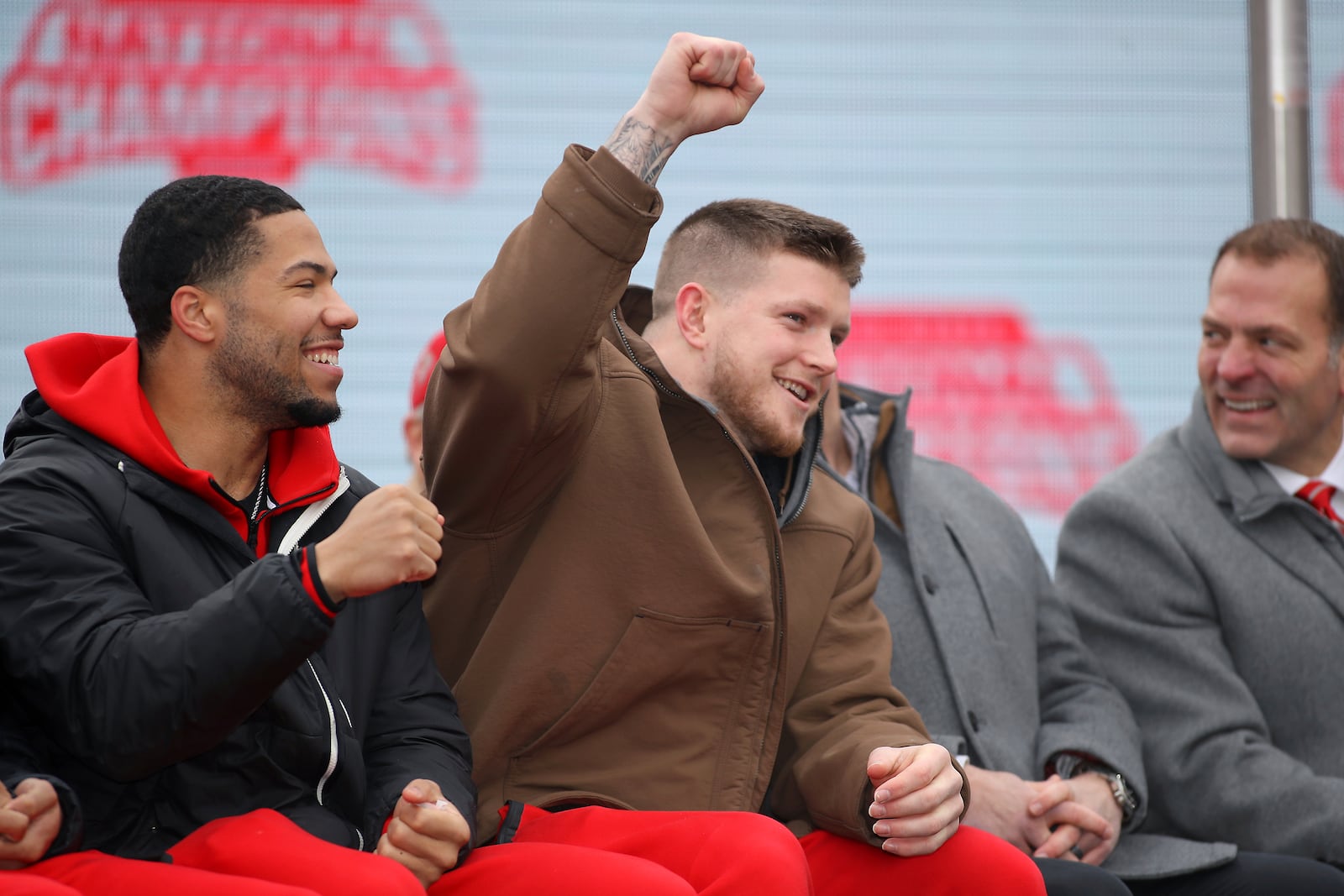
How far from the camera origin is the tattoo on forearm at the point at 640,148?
1.99 metres

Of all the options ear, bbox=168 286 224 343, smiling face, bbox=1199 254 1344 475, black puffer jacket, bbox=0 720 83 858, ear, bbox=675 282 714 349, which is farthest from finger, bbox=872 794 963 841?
smiling face, bbox=1199 254 1344 475

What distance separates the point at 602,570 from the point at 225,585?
2.13 feet

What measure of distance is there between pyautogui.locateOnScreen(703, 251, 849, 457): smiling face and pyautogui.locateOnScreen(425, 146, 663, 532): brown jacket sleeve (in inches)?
18.2

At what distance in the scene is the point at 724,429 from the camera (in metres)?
2.28

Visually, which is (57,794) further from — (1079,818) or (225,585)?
(1079,818)

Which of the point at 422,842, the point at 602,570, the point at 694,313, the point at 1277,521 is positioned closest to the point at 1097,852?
the point at 1277,521

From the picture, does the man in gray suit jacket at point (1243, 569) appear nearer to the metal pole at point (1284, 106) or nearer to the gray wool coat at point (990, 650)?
the gray wool coat at point (990, 650)

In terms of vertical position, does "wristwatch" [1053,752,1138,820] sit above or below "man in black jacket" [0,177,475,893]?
below

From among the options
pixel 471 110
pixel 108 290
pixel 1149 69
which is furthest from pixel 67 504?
pixel 1149 69

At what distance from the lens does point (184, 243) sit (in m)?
1.99

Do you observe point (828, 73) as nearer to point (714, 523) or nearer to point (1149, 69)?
point (1149, 69)

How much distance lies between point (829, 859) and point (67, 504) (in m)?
1.20

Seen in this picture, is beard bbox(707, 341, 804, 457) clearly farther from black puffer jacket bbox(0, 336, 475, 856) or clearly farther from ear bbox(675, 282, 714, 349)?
black puffer jacket bbox(0, 336, 475, 856)

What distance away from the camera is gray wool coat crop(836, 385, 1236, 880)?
2.63 m
